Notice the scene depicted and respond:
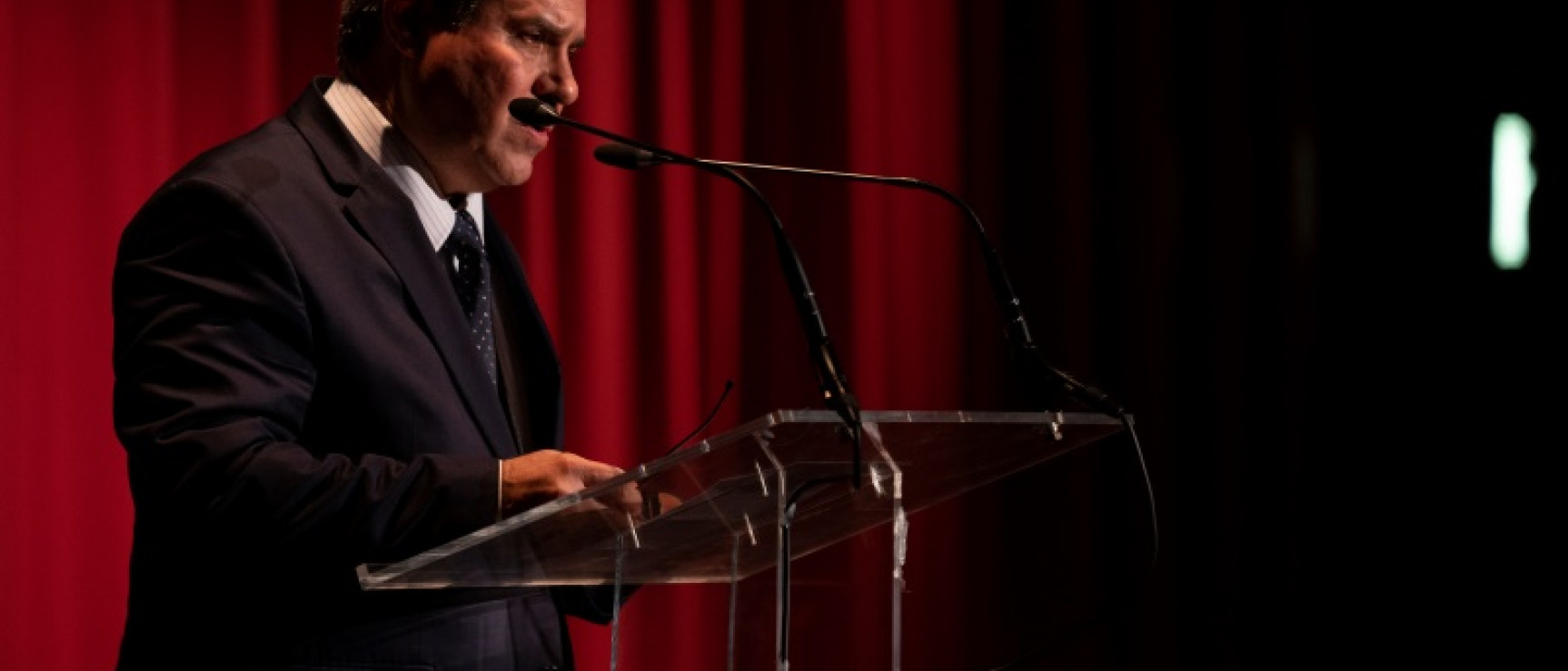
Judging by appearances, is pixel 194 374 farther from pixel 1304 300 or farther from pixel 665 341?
pixel 1304 300

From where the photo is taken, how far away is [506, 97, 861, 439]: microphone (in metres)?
1.33

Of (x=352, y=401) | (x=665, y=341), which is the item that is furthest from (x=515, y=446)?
(x=665, y=341)

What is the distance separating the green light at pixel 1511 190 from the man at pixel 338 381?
7.12ft

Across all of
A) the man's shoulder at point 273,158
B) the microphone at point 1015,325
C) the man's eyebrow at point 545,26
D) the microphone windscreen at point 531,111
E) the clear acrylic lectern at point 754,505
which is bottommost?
the clear acrylic lectern at point 754,505

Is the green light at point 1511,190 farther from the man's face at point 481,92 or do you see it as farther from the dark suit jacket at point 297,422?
the dark suit jacket at point 297,422

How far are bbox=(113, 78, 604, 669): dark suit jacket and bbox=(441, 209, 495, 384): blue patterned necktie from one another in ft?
0.44

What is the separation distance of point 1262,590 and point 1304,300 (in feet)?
1.91

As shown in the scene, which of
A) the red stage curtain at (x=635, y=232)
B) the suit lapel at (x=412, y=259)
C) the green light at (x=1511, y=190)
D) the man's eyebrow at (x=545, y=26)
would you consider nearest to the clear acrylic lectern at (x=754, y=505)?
the suit lapel at (x=412, y=259)

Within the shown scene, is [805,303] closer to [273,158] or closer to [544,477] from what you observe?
[544,477]

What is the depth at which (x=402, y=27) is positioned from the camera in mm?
2051

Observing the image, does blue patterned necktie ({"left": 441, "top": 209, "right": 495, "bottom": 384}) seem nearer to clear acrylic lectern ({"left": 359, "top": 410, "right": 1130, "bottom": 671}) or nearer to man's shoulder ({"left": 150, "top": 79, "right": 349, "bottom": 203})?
man's shoulder ({"left": 150, "top": 79, "right": 349, "bottom": 203})

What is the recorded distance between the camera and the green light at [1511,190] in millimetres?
3457

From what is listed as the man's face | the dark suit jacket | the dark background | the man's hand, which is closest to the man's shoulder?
the dark suit jacket

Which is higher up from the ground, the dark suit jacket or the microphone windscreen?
the microphone windscreen
